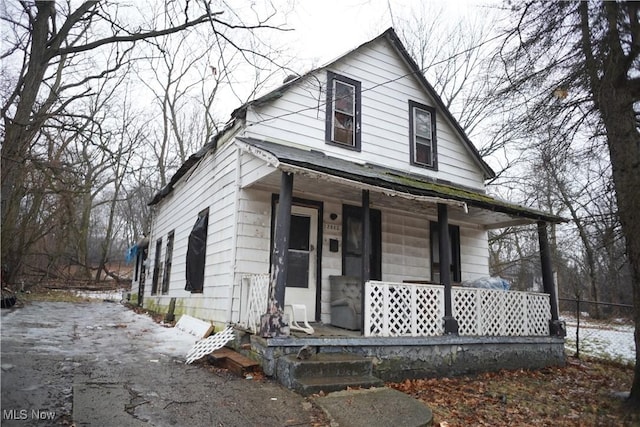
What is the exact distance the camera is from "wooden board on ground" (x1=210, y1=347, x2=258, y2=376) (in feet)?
18.2

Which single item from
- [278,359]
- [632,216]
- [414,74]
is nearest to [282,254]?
[278,359]

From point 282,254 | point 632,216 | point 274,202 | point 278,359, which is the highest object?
point 274,202

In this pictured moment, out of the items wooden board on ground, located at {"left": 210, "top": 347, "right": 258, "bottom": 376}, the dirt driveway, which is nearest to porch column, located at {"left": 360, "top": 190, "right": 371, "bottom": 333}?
wooden board on ground, located at {"left": 210, "top": 347, "right": 258, "bottom": 376}

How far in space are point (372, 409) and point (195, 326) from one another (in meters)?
5.11

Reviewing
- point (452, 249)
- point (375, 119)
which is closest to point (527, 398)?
point (452, 249)

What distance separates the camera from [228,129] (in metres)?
8.16

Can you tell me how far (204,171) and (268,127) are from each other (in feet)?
9.01

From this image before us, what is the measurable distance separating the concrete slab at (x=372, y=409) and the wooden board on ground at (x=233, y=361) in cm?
140

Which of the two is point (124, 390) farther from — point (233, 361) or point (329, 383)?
point (329, 383)

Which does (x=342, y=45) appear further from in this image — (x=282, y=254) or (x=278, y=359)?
(x=278, y=359)

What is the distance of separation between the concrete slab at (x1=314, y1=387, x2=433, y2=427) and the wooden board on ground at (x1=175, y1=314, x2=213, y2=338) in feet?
12.1

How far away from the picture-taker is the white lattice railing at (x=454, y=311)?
6.45 metres

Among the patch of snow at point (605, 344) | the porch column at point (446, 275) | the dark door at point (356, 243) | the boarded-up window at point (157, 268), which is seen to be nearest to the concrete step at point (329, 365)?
the porch column at point (446, 275)

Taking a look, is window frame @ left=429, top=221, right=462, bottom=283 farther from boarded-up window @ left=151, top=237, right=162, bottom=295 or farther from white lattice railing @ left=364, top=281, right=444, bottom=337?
boarded-up window @ left=151, top=237, right=162, bottom=295
